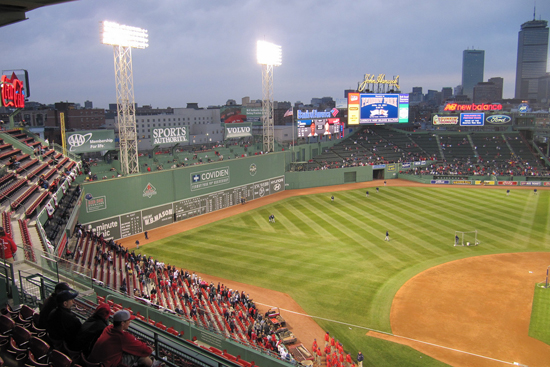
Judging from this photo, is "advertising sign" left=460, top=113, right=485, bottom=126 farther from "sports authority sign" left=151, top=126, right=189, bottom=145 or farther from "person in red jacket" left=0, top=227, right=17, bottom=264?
"person in red jacket" left=0, top=227, right=17, bottom=264

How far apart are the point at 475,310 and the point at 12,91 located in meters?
30.4

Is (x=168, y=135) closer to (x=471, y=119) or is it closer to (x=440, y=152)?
(x=440, y=152)

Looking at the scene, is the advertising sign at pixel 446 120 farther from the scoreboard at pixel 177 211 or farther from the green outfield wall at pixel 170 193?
the scoreboard at pixel 177 211

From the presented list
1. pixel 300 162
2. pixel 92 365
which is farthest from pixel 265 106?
pixel 92 365

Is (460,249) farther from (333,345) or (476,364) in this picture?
(333,345)

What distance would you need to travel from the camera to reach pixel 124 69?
28.6 meters

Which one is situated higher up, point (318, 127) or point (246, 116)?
point (246, 116)

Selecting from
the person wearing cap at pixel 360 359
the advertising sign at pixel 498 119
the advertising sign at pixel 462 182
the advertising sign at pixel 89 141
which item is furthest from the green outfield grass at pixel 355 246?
the advertising sign at pixel 498 119

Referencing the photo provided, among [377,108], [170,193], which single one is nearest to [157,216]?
[170,193]

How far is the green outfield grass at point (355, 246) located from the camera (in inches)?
750

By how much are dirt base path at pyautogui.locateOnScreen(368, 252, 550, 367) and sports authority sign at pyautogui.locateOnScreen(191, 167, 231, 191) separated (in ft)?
68.1

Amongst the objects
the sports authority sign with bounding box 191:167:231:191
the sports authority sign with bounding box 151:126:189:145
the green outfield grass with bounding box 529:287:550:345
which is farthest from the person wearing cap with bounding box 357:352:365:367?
the sports authority sign with bounding box 151:126:189:145

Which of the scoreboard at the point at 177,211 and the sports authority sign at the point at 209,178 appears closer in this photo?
the scoreboard at the point at 177,211

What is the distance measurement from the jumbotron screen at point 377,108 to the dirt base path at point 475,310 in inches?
1479
